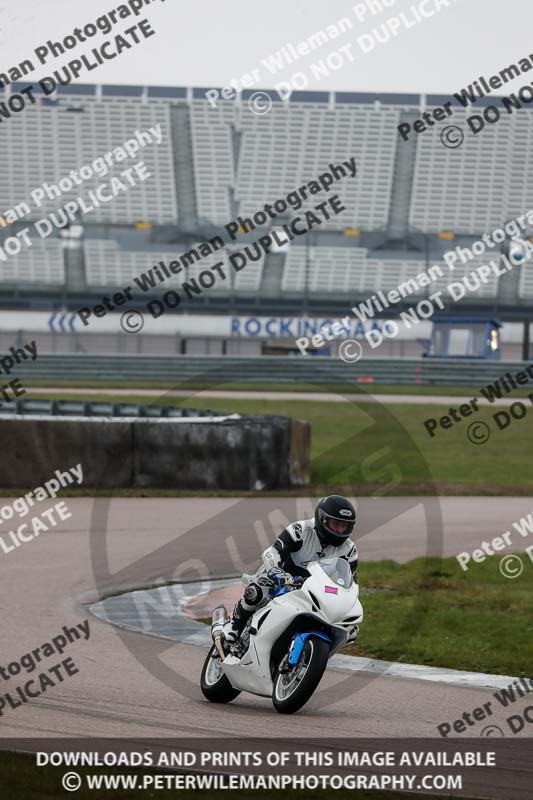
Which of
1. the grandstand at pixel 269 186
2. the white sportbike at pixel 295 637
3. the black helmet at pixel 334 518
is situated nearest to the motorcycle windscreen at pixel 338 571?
the white sportbike at pixel 295 637

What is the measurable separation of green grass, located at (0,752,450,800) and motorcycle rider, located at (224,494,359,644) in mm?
1971

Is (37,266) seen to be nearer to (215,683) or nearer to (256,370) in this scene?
(256,370)

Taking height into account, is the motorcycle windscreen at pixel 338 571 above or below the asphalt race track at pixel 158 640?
Result: above

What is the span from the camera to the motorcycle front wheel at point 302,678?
6.95 meters

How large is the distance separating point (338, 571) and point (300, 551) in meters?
0.29

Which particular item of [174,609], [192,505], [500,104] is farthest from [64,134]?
[174,609]

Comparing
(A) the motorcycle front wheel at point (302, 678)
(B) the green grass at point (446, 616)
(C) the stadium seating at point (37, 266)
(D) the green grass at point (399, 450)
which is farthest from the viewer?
(C) the stadium seating at point (37, 266)

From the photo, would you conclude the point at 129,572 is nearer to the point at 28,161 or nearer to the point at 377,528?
the point at 377,528

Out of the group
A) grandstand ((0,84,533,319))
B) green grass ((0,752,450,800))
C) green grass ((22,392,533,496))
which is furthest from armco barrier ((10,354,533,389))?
green grass ((0,752,450,800))

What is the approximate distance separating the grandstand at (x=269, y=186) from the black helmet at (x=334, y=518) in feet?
170

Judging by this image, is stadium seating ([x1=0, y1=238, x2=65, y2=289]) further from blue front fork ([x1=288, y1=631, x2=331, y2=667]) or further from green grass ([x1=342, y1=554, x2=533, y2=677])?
blue front fork ([x1=288, y1=631, x2=331, y2=667])

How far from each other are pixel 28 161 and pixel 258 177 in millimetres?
11922

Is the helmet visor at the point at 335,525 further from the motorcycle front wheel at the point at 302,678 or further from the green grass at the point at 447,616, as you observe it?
the green grass at the point at 447,616

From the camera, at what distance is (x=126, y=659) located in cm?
880
